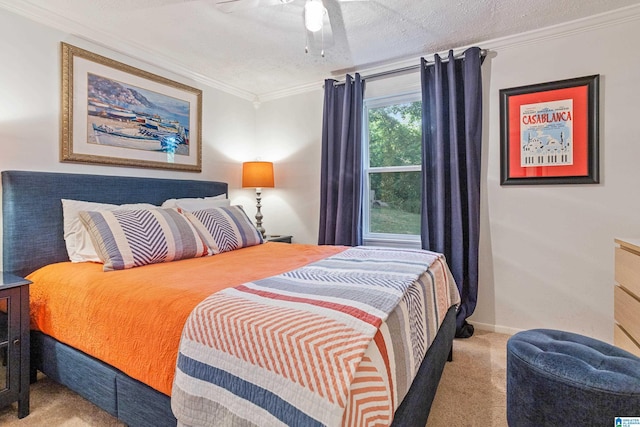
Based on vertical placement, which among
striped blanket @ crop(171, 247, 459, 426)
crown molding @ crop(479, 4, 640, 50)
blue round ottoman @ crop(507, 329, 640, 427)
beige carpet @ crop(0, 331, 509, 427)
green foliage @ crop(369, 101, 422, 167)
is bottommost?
beige carpet @ crop(0, 331, 509, 427)

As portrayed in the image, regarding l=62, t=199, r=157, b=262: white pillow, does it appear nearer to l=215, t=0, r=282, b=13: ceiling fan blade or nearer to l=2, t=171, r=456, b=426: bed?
l=2, t=171, r=456, b=426: bed

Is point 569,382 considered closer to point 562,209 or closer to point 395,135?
point 562,209

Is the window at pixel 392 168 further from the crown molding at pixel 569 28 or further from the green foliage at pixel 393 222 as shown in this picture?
the crown molding at pixel 569 28

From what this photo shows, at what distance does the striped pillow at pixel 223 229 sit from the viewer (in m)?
2.35

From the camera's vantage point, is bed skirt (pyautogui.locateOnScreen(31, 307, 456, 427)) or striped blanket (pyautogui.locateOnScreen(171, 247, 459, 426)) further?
bed skirt (pyautogui.locateOnScreen(31, 307, 456, 427))

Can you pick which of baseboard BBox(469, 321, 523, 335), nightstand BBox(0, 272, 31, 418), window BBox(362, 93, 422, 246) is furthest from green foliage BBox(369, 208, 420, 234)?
nightstand BBox(0, 272, 31, 418)

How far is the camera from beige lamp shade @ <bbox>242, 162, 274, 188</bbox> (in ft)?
11.6

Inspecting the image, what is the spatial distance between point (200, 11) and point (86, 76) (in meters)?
1.02

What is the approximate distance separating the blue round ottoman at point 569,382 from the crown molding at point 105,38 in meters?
3.37

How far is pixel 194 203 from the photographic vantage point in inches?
111

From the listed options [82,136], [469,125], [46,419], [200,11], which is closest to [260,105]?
[200,11]

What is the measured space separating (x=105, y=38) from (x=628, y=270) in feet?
13.1

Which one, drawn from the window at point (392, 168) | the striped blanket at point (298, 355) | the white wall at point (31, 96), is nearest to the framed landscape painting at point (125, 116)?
the white wall at point (31, 96)

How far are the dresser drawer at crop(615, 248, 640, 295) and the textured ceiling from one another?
1716 millimetres
